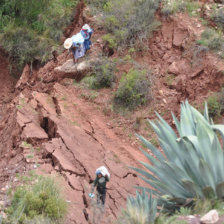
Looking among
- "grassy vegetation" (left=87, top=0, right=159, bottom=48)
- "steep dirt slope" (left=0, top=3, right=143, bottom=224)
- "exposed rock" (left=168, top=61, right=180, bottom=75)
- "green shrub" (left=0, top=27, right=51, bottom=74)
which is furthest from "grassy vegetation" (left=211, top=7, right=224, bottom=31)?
"green shrub" (left=0, top=27, right=51, bottom=74)

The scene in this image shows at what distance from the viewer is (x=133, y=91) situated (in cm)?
1027

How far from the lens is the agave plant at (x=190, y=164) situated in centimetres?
515

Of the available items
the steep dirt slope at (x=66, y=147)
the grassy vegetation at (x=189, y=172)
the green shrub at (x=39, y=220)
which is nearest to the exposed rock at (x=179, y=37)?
the steep dirt slope at (x=66, y=147)

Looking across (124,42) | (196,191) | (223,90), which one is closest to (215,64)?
(223,90)

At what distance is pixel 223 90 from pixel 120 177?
3136 mm

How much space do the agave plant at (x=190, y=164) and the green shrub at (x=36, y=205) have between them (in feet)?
4.98

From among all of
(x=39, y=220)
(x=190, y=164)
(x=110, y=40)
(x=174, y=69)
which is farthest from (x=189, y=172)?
(x=110, y=40)

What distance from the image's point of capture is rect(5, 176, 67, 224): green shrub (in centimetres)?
590

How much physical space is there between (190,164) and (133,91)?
5.09 metres

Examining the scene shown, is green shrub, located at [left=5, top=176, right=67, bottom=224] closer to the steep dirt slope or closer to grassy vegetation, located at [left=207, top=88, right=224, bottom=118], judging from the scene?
the steep dirt slope

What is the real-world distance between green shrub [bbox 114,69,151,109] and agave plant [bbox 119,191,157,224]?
512cm

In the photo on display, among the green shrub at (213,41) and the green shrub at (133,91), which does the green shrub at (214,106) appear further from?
the green shrub at (133,91)

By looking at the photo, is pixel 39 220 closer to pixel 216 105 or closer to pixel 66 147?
pixel 66 147

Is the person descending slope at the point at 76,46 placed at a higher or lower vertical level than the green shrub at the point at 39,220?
higher
